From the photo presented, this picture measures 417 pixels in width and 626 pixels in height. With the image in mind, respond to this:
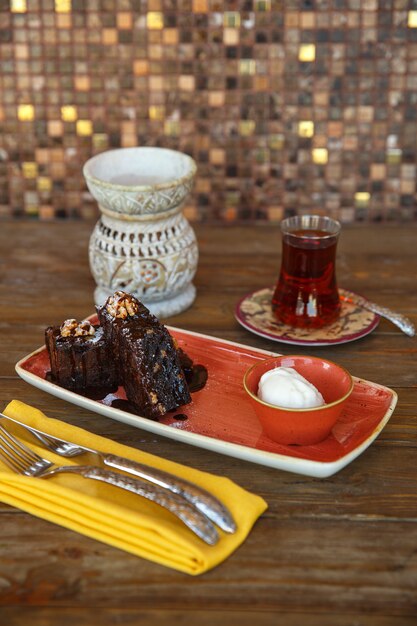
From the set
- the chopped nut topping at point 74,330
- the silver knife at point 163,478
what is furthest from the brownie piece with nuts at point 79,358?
the silver knife at point 163,478

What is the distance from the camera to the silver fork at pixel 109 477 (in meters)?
0.77

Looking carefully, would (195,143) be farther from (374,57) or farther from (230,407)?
(230,407)

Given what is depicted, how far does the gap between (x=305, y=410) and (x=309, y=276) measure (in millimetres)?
360

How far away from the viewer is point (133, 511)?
790 mm

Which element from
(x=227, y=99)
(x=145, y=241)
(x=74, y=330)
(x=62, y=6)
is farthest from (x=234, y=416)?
(x=62, y=6)

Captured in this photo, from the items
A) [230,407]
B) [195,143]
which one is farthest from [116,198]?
[195,143]

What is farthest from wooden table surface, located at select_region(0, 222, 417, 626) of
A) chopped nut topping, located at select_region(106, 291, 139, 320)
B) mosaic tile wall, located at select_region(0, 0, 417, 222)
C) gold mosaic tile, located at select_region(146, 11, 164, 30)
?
gold mosaic tile, located at select_region(146, 11, 164, 30)

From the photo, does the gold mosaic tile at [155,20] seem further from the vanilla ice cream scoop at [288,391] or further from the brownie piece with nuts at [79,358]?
the vanilla ice cream scoop at [288,391]

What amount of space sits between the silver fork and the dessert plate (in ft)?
0.35

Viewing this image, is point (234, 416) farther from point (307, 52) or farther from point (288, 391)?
point (307, 52)

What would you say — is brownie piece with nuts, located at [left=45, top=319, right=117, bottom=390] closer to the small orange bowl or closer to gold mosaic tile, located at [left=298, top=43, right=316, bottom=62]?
the small orange bowl

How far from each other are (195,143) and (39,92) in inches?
12.3

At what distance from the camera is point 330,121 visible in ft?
5.20

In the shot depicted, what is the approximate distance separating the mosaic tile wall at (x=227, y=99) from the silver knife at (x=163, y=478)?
33.2 inches
